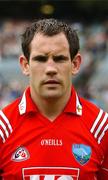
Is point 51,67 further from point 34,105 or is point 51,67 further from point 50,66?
point 34,105

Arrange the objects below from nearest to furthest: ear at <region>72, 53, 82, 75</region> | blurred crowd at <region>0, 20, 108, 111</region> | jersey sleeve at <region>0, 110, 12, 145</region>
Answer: jersey sleeve at <region>0, 110, 12, 145</region> < ear at <region>72, 53, 82, 75</region> < blurred crowd at <region>0, 20, 108, 111</region>

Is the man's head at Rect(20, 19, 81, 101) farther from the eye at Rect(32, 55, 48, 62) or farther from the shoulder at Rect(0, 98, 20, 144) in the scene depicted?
the shoulder at Rect(0, 98, 20, 144)

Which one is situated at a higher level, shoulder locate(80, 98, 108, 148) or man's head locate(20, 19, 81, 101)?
man's head locate(20, 19, 81, 101)

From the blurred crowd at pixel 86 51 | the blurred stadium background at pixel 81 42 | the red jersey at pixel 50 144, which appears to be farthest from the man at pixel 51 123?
the blurred crowd at pixel 86 51

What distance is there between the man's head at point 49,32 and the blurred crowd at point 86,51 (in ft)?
39.9

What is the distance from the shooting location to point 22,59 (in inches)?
162

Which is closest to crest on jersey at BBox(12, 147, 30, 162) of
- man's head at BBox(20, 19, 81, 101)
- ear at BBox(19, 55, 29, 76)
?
man's head at BBox(20, 19, 81, 101)

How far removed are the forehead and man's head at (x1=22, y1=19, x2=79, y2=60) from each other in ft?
0.10

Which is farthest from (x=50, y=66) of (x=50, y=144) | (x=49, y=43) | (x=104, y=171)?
(x=104, y=171)

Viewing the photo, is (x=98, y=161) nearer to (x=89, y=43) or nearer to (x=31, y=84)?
(x=31, y=84)

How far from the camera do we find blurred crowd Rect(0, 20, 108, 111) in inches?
688

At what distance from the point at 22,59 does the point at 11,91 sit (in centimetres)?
1188

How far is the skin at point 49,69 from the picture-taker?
3904 millimetres

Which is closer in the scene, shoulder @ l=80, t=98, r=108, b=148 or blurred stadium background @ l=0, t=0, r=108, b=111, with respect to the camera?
shoulder @ l=80, t=98, r=108, b=148
